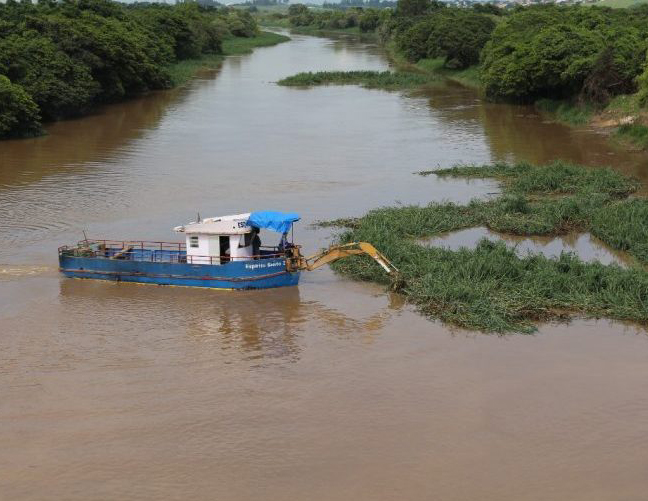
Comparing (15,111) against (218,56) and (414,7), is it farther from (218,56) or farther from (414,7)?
(414,7)

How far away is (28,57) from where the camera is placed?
4716cm

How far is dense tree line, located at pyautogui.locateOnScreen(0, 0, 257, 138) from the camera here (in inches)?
1741

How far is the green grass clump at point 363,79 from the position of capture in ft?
223

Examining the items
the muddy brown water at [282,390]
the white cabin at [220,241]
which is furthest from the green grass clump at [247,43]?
the white cabin at [220,241]

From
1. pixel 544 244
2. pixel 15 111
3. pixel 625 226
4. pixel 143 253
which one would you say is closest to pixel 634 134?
pixel 625 226

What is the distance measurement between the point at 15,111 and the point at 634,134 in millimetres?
29749

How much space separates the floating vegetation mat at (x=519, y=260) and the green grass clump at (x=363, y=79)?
36.7m

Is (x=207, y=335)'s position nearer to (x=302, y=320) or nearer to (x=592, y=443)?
(x=302, y=320)

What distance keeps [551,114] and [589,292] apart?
1290 inches

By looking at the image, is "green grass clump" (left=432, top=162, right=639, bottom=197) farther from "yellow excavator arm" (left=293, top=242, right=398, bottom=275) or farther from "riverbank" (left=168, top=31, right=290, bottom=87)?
"riverbank" (left=168, top=31, right=290, bottom=87)

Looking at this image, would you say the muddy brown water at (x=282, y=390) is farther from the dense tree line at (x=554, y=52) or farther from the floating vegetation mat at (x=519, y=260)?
the dense tree line at (x=554, y=52)

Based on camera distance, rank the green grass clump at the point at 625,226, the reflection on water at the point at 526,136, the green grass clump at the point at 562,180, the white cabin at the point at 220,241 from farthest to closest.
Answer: the reflection on water at the point at 526,136
the green grass clump at the point at 562,180
the green grass clump at the point at 625,226
the white cabin at the point at 220,241

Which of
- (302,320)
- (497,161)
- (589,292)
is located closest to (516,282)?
(589,292)

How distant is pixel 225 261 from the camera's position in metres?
22.5
